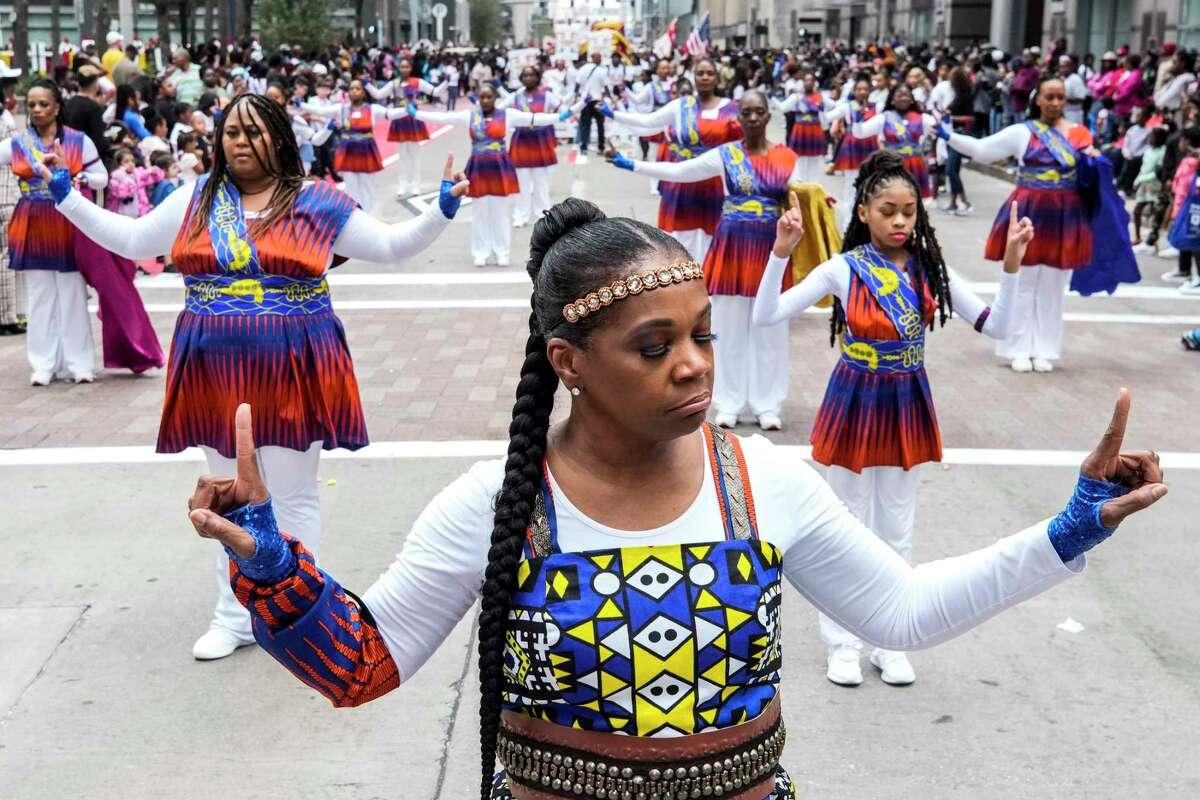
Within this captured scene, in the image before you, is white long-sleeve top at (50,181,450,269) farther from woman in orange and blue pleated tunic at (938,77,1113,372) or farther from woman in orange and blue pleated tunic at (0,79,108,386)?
woman in orange and blue pleated tunic at (938,77,1113,372)

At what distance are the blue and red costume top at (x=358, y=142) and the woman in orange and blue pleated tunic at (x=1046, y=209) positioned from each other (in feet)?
32.3

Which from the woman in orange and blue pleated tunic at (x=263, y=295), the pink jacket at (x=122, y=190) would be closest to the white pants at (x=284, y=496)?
the woman in orange and blue pleated tunic at (x=263, y=295)

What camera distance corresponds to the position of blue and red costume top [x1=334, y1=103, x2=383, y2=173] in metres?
18.7

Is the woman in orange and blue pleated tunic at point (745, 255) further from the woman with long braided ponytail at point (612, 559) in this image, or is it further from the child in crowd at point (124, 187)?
the woman with long braided ponytail at point (612, 559)

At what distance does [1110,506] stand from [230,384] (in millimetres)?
3652

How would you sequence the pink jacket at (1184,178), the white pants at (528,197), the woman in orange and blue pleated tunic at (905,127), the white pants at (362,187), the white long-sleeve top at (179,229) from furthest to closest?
the white pants at (362,187)
the white pants at (528,197)
the woman in orange and blue pleated tunic at (905,127)
the pink jacket at (1184,178)
the white long-sleeve top at (179,229)

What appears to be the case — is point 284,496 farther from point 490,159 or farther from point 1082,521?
point 490,159

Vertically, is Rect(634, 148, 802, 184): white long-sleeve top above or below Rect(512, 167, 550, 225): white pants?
above

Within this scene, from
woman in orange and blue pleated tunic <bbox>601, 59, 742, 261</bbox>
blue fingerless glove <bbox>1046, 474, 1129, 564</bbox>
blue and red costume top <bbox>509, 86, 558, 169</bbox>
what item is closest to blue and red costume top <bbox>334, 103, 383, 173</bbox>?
blue and red costume top <bbox>509, 86, 558, 169</bbox>

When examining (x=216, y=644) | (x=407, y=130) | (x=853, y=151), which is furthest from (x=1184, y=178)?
(x=216, y=644)

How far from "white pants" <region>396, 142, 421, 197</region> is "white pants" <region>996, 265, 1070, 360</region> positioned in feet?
41.3

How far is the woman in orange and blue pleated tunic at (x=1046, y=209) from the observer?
1016cm

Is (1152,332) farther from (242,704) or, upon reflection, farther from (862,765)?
(242,704)

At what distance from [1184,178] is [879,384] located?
9741 millimetres
